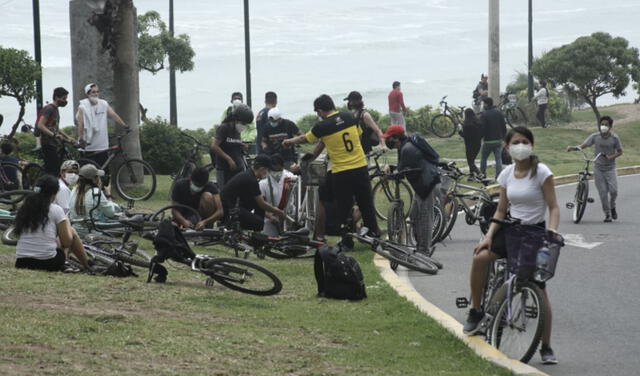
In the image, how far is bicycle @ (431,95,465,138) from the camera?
38875 mm

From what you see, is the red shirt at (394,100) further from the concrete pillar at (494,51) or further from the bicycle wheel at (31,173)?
the bicycle wheel at (31,173)

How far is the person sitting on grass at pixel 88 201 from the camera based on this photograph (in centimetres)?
1431

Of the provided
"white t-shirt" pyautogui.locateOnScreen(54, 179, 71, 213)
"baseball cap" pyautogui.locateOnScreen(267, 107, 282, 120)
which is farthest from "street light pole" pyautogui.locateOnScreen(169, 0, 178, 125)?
"white t-shirt" pyautogui.locateOnScreen(54, 179, 71, 213)

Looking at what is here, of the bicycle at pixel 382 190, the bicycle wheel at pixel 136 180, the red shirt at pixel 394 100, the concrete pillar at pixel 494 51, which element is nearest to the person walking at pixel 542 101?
the concrete pillar at pixel 494 51

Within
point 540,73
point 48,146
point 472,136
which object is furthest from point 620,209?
point 540,73

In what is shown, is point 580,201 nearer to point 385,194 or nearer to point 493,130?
point 385,194

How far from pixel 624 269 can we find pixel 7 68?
13.6 m

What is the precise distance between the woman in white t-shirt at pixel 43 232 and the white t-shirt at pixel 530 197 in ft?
15.3

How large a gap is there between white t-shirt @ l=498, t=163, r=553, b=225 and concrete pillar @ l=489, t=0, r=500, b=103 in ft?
89.4

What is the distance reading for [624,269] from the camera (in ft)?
46.3

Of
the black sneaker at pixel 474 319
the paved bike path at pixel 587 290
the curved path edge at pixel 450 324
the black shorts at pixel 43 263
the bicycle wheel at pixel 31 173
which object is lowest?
the paved bike path at pixel 587 290

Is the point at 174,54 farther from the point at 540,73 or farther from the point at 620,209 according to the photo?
the point at 620,209

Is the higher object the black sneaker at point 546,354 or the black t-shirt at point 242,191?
the black t-shirt at point 242,191

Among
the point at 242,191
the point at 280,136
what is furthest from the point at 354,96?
the point at 242,191
